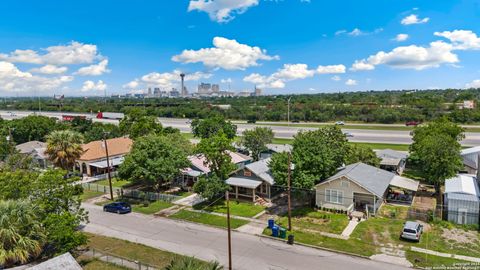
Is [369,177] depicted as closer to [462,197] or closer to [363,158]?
[462,197]

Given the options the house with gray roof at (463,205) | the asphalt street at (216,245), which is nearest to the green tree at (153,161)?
the asphalt street at (216,245)

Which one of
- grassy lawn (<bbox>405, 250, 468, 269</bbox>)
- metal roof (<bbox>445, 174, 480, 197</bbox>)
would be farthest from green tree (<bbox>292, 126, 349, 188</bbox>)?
grassy lawn (<bbox>405, 250, 468, 269</bbox>)

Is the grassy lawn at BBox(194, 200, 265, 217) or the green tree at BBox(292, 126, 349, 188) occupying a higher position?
the green tree at BBox(292, 126, 349, 188)

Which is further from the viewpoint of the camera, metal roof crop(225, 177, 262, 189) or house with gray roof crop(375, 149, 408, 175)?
house with gray roof crop(375, 149, 408, 175)

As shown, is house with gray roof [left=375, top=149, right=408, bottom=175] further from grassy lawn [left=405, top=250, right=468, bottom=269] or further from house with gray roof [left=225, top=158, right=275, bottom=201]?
grassy lawn [left=405, top=250, right=468, bottom=269]

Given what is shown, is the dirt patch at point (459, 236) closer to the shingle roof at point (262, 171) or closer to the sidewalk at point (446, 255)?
the sidewalk at point (446, 255)

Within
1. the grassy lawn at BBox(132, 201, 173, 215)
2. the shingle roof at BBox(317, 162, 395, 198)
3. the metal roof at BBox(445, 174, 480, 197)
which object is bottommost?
the grassy lawn at BBox(132, 201, 173, 215)
